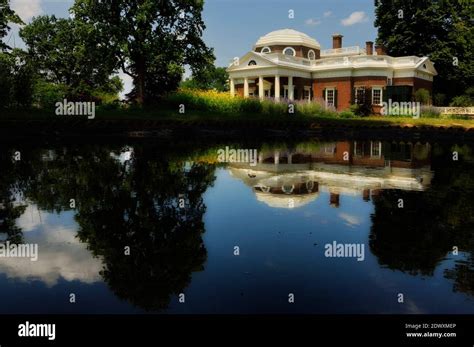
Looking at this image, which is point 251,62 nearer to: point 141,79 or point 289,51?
point 289,51

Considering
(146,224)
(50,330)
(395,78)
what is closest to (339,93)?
(395,78)

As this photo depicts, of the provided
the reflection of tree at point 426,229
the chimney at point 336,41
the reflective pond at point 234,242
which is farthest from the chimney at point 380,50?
the reflection of tree at point 426,229

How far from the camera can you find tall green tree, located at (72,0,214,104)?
32406 millimetres

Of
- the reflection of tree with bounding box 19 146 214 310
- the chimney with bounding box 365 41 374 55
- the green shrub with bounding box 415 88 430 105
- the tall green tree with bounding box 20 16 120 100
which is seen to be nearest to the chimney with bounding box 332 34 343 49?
the chimney with bounding box 365 41 374 55

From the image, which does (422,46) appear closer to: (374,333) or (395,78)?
(395,78)

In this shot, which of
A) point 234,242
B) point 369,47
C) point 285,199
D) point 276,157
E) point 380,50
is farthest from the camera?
point 369,47

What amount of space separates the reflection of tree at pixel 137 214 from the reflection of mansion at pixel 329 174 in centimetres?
148

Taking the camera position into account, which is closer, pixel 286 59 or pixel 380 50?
pixel 286 59

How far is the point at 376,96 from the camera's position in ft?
138

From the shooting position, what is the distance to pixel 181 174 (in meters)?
12.1

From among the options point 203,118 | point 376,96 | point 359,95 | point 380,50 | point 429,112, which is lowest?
point 203,118

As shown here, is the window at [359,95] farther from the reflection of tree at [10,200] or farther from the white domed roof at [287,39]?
the reflection of tree at [10,200]

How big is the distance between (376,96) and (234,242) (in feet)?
128

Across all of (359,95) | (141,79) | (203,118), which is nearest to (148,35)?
(141,79)
